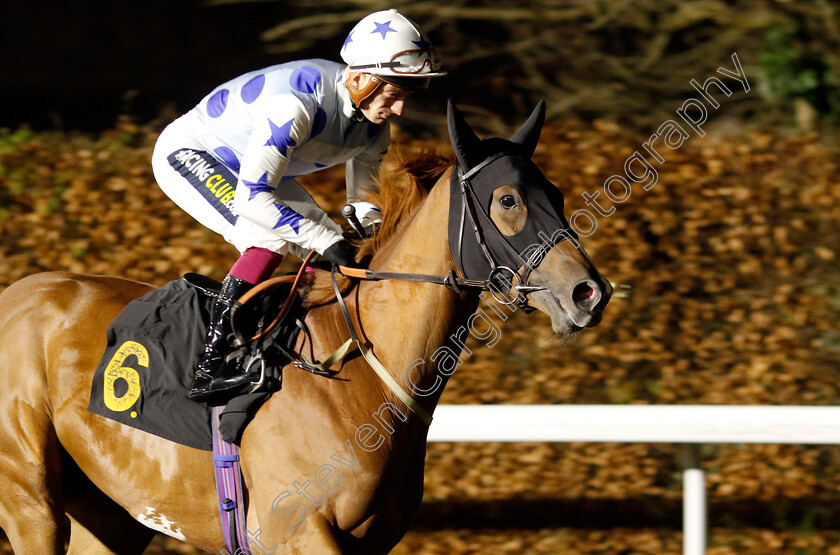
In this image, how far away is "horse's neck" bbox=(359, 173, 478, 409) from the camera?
2.81 metres

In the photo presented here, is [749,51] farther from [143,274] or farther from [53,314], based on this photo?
[53,314]

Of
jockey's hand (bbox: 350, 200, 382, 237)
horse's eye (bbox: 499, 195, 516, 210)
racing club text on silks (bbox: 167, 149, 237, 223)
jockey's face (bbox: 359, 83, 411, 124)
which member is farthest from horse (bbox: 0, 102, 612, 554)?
racing club text on silks (bbox: 167, 149, 237, 223)

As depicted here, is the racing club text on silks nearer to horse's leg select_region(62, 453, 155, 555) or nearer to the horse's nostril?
horse's leg select_region(62, 453, 155, 555)

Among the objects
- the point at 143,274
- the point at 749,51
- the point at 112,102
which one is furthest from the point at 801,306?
the point at 112,102

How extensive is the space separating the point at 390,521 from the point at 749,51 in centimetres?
578

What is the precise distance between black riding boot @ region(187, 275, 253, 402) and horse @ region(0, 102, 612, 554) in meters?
0.14

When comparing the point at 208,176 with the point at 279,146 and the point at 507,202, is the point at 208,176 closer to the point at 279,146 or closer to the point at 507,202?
the point at 279,146

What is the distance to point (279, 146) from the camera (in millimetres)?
2900

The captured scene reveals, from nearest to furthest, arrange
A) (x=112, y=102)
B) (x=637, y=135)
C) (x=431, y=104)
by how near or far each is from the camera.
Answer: (x=637, y=135), (x=431, y=104), (x=112, y=102)

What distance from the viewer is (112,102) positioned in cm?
928

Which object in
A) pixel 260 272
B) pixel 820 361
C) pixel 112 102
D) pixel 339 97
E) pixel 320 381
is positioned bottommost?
pixel 320 381

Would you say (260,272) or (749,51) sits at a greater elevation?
(749,51)

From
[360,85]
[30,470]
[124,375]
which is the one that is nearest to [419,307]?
[360,85]

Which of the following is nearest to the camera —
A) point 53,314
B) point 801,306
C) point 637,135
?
point 53,314
